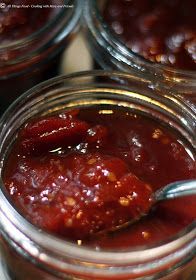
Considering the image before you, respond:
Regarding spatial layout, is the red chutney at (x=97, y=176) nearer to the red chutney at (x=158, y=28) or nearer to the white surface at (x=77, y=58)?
the red chutney at (x=158, y=28)

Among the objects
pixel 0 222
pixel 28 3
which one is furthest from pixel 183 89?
pixel 0 222

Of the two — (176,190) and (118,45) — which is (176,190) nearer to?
(176,190)

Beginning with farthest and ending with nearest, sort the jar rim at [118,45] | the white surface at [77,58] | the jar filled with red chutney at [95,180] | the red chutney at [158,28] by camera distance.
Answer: the white surface at [77,58] → the red chutney at [158,28] → the jar rim at [118,45] → the jar filled with red chutney at [95,180]

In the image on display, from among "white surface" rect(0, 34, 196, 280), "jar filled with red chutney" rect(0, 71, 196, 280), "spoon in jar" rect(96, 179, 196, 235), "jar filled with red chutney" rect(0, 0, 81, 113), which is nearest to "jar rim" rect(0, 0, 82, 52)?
"jar filled with red chutney" rect(0, 0, 81, 113)

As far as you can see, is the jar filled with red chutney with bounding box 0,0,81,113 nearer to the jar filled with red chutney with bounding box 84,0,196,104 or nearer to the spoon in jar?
the jar filled with red chutney with bounding box 84,0,196,104

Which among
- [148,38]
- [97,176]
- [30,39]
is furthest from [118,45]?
[97,176]

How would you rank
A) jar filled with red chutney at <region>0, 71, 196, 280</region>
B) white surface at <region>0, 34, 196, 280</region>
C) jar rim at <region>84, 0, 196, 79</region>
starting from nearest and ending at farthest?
jar filled with red chutney at <region>0, 71, 196, 280</region>
jar rim at <region>84, 0, 196, 79</region>
white surface at <region>0, 34, 196, 280</region>

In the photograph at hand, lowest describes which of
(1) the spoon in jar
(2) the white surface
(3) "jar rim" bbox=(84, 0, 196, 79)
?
(1) the spoon in jar

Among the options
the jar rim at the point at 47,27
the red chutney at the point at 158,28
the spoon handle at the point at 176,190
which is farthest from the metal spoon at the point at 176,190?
the jar rim at the point at 47,27
